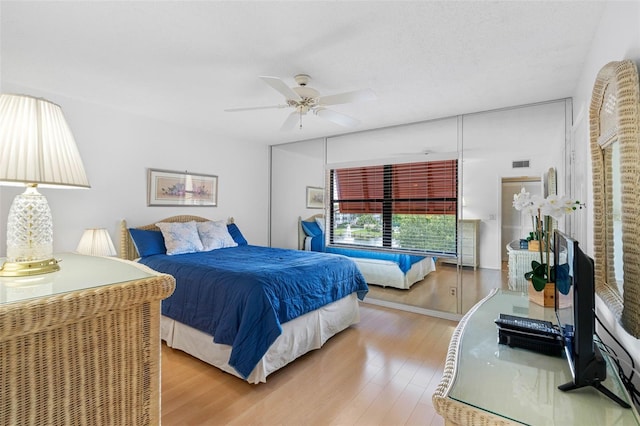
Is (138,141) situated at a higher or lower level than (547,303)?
higher

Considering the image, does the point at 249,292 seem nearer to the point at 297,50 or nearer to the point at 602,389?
the point at 297,50

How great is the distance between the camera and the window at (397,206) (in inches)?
150

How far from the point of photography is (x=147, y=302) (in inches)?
29.2

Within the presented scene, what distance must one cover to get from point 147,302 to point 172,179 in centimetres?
374

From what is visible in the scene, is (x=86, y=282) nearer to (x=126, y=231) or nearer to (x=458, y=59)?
(x=458, y=59)

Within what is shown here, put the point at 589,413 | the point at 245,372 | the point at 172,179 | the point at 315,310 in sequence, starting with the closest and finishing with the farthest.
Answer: the point at 589,413 < the point at 245,372 < the point at 315,310 < the point at 172,179

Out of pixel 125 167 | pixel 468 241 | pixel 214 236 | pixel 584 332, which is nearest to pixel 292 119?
pixel 214 236

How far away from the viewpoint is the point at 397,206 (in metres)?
4.21

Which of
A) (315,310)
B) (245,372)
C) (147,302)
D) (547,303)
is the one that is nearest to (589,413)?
(547,303)

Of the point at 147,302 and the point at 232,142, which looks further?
the point at 232,142

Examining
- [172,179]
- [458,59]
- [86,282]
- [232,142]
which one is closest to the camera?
[86,282]

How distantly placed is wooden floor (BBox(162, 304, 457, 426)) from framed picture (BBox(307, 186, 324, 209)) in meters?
2.28

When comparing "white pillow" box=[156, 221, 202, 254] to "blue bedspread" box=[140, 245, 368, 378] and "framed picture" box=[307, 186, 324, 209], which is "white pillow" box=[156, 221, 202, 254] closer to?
"blue bedspread" box=[140, 245, 368, 378]

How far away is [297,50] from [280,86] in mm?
277
